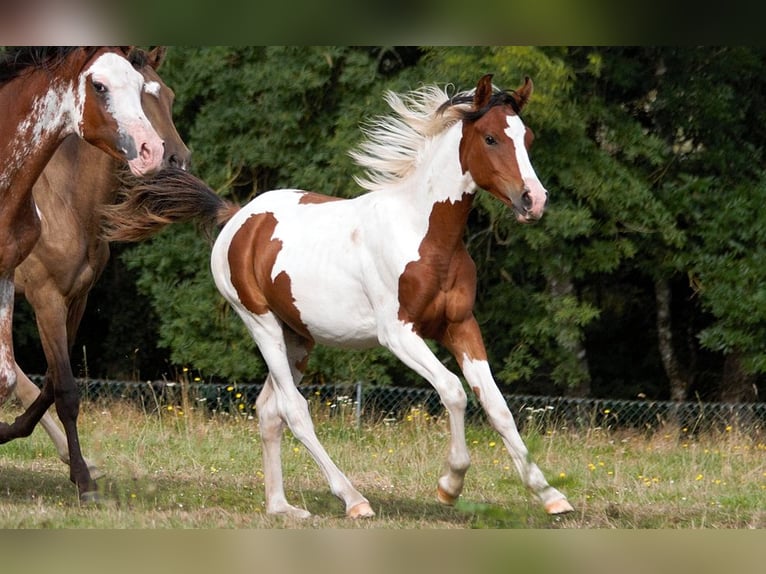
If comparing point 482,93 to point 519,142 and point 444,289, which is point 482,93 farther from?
point 444,289

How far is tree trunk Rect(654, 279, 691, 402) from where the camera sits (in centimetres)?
1535

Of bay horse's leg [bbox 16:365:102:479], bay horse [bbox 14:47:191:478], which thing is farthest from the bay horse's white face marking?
bay horse's leg [bbox 16:365:102:479]

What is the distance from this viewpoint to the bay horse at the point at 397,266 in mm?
6176

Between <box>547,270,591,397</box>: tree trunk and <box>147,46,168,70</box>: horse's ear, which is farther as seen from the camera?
<box>547,270,591,397</box>: tree trunk

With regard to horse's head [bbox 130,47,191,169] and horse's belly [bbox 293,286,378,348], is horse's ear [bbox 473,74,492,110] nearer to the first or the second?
horse's belly [bbox 293,286,378,348]

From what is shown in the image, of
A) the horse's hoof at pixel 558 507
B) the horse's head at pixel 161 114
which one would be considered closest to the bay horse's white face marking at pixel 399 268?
the horse's hoof at pixel 558 507

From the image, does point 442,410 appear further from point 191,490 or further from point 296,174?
point 191,490

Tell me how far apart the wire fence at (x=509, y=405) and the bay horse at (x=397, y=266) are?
172 inches

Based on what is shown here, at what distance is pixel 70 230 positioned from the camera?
289 inches

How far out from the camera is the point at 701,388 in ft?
53.2

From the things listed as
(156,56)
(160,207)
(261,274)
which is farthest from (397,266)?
(156,56)

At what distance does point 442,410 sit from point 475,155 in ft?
26.7

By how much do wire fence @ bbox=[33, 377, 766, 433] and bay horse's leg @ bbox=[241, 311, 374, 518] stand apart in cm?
427

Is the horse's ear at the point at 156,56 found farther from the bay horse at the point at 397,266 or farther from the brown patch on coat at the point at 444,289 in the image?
the brown patch on coat at the point at 444,289
